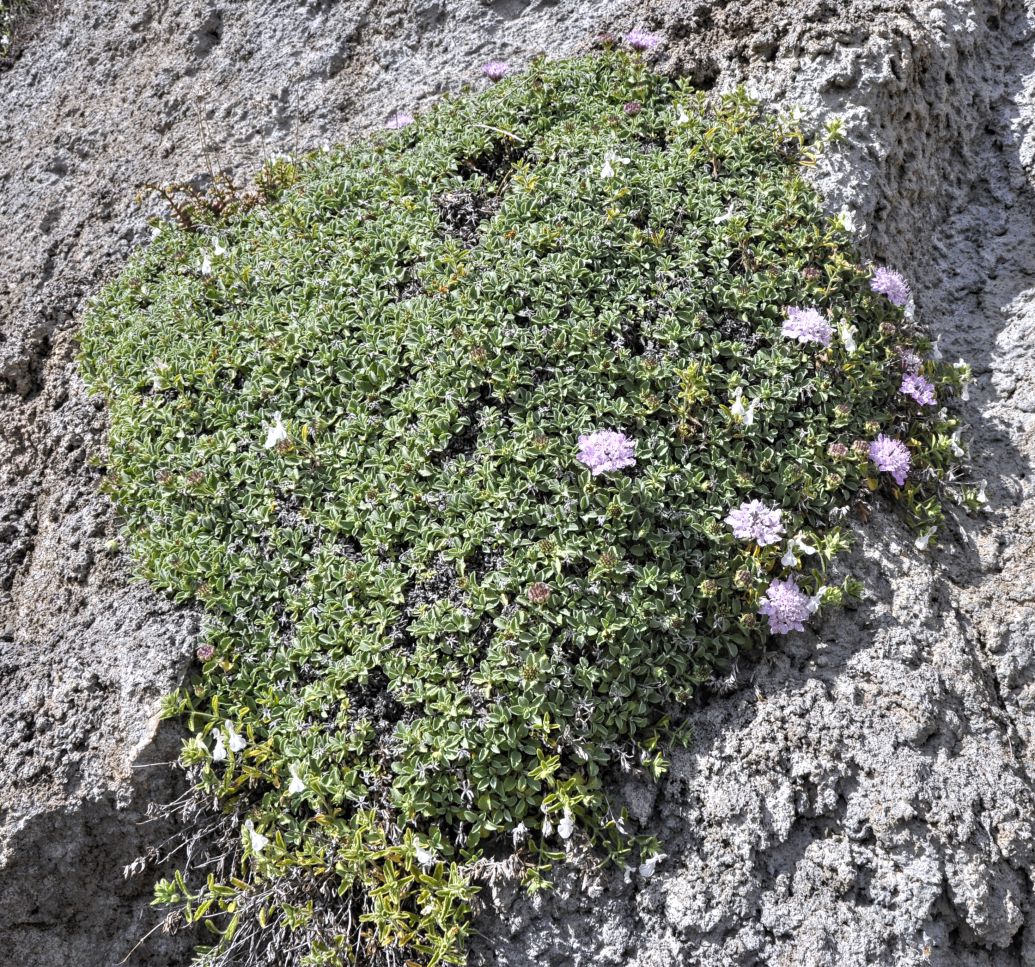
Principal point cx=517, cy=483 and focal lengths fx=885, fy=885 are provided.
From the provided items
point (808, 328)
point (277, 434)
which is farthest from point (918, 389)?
point (277, 434)

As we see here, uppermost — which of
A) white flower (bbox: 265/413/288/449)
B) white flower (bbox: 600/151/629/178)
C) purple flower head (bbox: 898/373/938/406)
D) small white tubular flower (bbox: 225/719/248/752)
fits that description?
white flower (bbox: 265/413/288/449)

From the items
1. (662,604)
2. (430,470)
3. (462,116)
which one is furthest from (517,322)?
(462,116)

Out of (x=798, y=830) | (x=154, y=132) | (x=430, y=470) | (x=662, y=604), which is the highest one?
(x=154, y=132)

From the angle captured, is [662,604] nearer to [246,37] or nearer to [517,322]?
[517,322]

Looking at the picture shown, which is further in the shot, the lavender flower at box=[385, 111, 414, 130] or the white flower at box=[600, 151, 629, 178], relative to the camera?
the lavender flower at box=[385, 111, 414, 130]

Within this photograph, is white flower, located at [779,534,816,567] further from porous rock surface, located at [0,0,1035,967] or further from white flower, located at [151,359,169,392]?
white flower, located at [151,359,169,392]

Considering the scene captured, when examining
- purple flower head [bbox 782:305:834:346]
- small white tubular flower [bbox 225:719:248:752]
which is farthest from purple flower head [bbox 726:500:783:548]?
small white tubular flower [bbox 225:719:248:752]

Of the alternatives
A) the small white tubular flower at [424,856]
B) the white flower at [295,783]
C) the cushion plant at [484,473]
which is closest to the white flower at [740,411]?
the cushion plant at [484,473]
